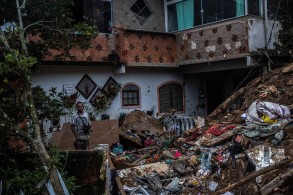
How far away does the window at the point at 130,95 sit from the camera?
556 inches

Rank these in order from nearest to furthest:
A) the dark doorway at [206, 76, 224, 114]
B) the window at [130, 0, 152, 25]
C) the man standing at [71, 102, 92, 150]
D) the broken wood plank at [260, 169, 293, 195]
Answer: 1. the broken wood plank at [260, 169, 293, 195]
2. the man standing at [71, 102, 92, 150]
3. the window at [130, 0, 152, 25]
4. the dark doorway at [206, 76, 224, 114]

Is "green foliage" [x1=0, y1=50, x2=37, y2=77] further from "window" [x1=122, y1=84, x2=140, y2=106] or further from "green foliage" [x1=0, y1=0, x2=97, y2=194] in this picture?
"window" [x1=122, y1=84, x2=140, y2=106]

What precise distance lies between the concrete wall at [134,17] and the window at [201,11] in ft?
1.00

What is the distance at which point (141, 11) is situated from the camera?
48.7 ft

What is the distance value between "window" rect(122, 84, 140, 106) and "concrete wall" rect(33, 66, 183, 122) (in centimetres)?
19

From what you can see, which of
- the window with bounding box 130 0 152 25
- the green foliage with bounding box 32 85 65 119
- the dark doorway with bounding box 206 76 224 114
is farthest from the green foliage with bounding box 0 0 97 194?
the dark doorway with bounding box 206 76 224 114

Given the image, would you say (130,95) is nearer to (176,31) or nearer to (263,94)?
(176,31)

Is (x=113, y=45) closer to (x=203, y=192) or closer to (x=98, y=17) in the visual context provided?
(x=98, y=17)

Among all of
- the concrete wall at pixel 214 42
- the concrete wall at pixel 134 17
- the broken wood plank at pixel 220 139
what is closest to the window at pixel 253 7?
the concrete wall at pixel 214 42

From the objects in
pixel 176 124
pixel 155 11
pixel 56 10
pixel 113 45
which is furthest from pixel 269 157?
Result: pixel 155 11

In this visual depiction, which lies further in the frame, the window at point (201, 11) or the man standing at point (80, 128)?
the window at point (201, 11)

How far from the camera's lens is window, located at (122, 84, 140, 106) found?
14125mm

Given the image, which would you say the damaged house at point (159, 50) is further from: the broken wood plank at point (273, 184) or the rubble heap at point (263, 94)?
the broken wood plank at point (273, 184)

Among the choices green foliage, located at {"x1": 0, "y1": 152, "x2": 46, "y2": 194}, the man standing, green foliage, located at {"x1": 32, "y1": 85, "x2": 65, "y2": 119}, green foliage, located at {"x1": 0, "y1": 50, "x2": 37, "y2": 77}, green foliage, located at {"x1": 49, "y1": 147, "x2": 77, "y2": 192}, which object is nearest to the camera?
green foliage, located at {"x1": 0, "y1": 50, "x2": 37, "y2": 77}
